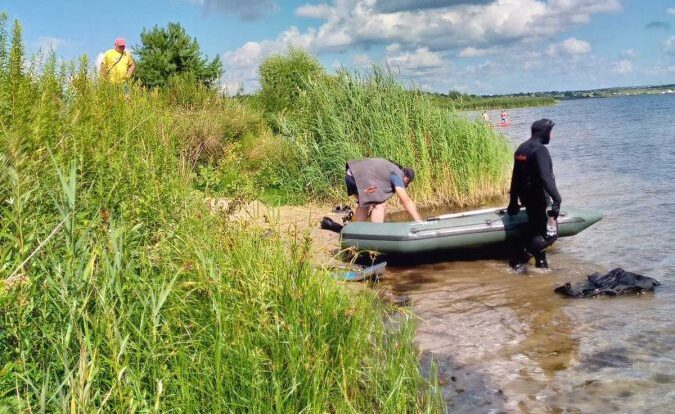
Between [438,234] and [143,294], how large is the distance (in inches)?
199

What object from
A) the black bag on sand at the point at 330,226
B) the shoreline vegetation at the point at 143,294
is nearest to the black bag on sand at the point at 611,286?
the shoreline vegetation at the point at 143,294

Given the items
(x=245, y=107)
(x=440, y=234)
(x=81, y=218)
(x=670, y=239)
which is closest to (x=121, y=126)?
(x=81, y=218)

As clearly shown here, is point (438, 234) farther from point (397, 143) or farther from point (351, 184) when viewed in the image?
point (397, 143)

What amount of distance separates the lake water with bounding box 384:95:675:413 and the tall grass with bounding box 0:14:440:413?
3.45ft

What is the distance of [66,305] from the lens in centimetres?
288

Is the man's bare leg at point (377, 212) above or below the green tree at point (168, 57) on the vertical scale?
below

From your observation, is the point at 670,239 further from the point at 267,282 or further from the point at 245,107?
the point at 245,107

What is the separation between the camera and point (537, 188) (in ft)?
23.8

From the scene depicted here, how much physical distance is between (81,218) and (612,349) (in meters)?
3.98

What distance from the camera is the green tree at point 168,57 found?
17.0 m

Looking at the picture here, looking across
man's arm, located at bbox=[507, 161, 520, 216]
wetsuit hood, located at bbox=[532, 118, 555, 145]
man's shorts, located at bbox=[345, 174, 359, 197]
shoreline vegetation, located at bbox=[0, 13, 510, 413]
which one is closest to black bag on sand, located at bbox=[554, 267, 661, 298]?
man's arm, located at bbox=[507, 161, 520, 216]

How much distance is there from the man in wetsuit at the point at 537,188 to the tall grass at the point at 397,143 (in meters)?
3.46

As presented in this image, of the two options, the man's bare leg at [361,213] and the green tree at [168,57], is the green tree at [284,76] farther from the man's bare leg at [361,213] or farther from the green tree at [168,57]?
the man's bare leg at [361,213]

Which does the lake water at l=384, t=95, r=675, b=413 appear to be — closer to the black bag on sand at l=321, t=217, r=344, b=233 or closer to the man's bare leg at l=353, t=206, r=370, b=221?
the man's bare leg at l=353, t=206, r=370, b=221
